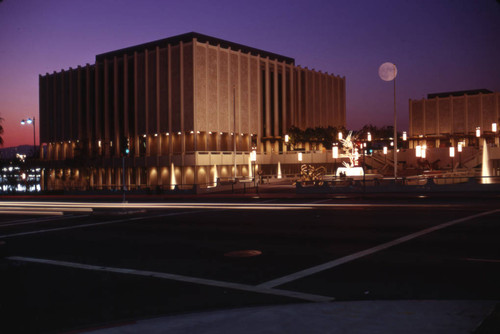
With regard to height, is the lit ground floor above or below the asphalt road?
above

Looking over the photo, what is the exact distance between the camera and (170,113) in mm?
67500

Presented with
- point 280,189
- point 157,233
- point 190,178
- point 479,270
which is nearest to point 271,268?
point 479,270

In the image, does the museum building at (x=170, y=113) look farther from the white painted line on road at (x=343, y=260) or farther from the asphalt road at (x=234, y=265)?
the white painted line on road at (x=343, y=260)

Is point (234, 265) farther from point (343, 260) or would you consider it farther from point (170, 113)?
point (170, 113)

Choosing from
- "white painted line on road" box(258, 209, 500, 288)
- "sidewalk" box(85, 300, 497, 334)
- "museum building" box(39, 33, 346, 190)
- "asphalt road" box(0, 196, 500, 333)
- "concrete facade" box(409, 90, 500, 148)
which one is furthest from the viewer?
"concrete facade" box(409, 90, 500, 148)

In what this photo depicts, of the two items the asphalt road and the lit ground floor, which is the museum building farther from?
the asphalt road

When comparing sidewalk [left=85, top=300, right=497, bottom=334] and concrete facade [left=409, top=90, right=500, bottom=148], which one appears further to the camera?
concrete facade [left=409, top=90, right=500, bottom=148]

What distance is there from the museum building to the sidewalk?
52477 millimetres

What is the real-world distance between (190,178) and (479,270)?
193 feet

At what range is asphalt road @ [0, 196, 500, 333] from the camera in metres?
7.62

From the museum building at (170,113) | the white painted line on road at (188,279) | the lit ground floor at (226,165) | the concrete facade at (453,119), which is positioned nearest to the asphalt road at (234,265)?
the white painted line on road at (188,279)

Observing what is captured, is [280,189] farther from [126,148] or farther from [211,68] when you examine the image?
[211,68]

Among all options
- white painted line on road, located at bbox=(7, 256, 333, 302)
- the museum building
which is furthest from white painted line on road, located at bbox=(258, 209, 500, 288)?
the museum building

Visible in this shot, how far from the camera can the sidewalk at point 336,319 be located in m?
5.76
